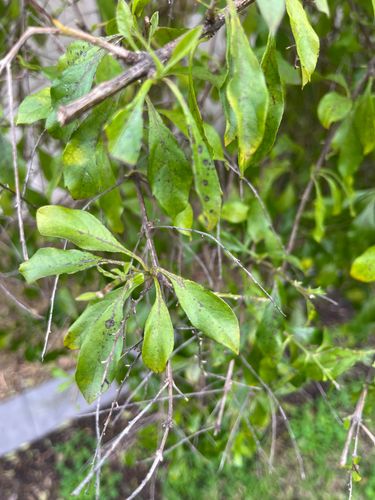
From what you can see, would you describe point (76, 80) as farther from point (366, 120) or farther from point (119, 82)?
point (366, 120)

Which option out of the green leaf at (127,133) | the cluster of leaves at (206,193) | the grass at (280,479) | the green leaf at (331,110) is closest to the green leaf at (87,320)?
the cluster of leaves at (206,193)

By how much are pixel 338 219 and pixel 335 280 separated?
181 mm

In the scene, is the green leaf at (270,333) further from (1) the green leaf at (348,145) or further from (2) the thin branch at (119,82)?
(2) the thin branch at (119,82)

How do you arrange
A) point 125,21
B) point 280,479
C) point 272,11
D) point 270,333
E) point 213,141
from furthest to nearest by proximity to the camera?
point 280,479 < point 270,333 < point 213,141 < point 125,21 < point 272,11

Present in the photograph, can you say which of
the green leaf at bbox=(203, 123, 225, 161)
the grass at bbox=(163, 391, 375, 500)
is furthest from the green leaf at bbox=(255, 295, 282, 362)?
the grass at bbox=(163, 391, 375, 500)

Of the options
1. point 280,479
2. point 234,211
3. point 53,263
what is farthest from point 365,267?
point 280,479

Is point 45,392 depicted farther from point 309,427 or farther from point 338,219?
point 338,219

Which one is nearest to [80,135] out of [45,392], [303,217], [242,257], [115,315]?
[115,315]

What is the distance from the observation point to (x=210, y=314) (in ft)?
2.34

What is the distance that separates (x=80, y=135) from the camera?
0.73m

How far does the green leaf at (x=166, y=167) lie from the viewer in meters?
0.73

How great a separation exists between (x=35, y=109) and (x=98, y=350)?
36cm

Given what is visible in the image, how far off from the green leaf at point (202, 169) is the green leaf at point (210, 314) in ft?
0.46

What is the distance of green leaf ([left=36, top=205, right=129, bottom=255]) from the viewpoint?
70 centimetres
